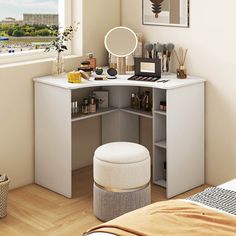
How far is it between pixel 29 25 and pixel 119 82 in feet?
2.86

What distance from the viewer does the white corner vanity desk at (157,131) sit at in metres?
3.75

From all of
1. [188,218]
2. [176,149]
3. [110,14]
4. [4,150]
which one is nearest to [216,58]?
[176,149]

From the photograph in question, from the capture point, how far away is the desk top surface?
370 centimetres

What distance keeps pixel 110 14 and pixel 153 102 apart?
968 mm

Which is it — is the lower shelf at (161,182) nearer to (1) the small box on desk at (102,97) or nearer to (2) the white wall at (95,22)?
(1) the small box on desk at (102,97)

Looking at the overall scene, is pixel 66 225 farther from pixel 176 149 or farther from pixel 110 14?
pixel 110 14

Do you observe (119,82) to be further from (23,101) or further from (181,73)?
(23,101)

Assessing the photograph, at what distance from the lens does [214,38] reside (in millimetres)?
3859

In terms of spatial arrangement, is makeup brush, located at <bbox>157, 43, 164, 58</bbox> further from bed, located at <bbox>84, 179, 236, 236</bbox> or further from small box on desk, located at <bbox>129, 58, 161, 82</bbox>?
bed, located at <bbox>84, 179, 236, 236</bbox>

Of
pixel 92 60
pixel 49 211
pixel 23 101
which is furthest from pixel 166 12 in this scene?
pixel 49 211

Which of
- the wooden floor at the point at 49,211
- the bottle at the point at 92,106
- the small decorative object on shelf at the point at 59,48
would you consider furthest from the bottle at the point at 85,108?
the wooden floor at the point at 49,211

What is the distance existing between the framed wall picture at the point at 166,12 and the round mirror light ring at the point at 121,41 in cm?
23

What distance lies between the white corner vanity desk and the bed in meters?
1.43

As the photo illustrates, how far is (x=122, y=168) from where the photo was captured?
3328 millimetres
